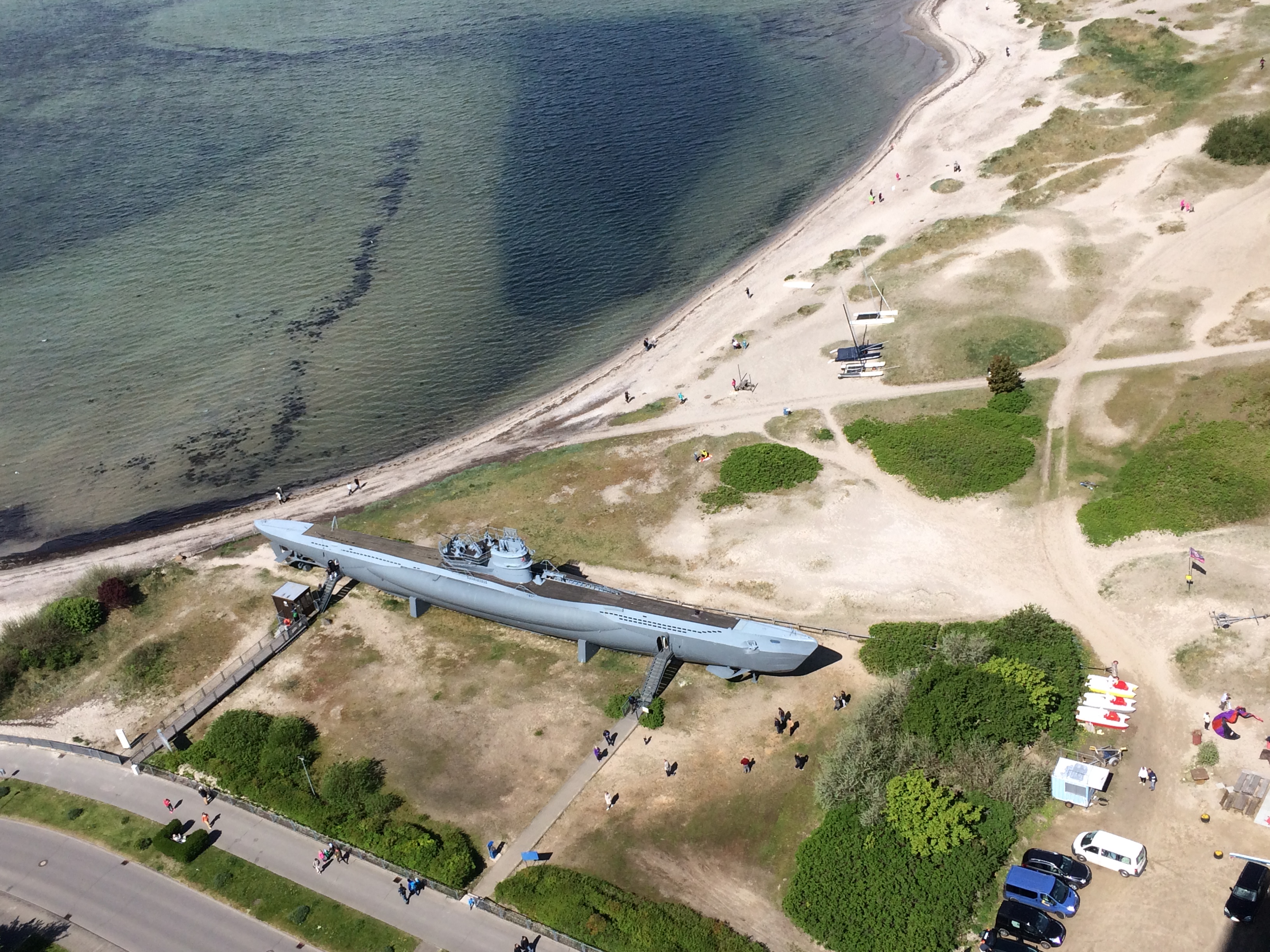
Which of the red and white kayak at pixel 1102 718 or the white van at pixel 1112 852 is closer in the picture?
the white van at pixel 1112 852

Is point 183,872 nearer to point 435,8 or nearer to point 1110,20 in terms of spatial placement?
point 1110,20

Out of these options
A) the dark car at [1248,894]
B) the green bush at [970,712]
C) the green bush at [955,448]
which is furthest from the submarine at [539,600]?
the dark car at [1248,894]

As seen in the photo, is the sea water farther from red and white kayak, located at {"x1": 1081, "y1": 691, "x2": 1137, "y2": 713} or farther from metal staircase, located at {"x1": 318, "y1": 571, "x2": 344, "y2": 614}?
red and white kayak, located at {"x1": 1081, "y1": 691, "x2": 1137, "y2": 713}

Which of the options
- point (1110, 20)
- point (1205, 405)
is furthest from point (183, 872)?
point (1110, 20)

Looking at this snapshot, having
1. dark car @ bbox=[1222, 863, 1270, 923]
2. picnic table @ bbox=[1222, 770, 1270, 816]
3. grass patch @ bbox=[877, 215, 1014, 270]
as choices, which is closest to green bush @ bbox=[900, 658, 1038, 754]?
picnic table @ bbox=[1222, 770, 1270, 816]

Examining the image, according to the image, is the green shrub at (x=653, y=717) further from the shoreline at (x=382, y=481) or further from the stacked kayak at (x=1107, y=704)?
the shoreline at (x=382, y=481)

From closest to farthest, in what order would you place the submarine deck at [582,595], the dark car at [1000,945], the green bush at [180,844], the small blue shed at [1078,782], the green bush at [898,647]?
the dark car at [1000,945] < the small blue shed at [1078,782] < the green bush at [180,844] < the green bush at [898,647] < the submarine deck at [582,595]
